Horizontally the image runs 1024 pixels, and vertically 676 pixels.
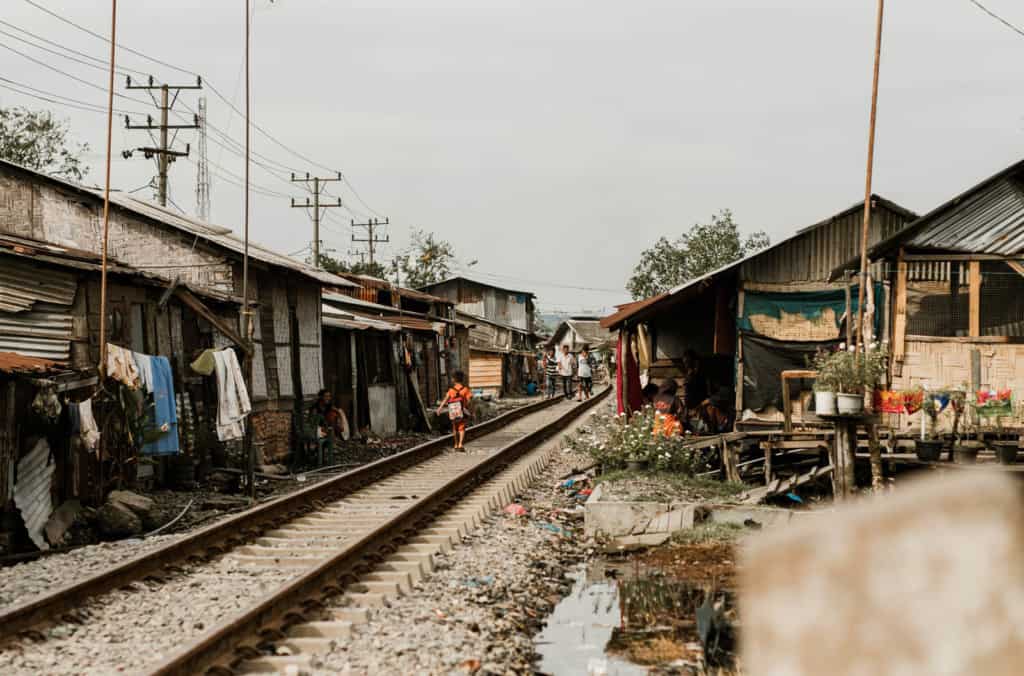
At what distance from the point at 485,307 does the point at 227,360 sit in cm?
5388

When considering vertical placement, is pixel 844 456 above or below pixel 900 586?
below

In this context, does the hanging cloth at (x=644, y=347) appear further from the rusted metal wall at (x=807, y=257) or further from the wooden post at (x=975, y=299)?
the wooden post at (x=975, y=299)

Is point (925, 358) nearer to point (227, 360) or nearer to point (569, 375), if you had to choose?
point (227, 360)

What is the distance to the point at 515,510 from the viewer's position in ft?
42.4

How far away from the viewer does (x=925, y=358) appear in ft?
40.6

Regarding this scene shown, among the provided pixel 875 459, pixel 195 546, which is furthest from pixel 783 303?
pixel 195 546

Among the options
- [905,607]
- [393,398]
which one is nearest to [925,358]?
[905,607]

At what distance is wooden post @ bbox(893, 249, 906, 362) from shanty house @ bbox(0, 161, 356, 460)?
34.2 ft

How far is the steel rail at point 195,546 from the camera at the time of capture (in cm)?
684

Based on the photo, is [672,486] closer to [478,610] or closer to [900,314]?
[900,314]

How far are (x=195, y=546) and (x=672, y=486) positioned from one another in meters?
5.86

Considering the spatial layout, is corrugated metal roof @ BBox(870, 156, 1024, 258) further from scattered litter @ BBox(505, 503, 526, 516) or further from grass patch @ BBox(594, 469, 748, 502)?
scattered litter @ BBox(505, 503, 526, 516)

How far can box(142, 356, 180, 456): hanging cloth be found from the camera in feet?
43.0

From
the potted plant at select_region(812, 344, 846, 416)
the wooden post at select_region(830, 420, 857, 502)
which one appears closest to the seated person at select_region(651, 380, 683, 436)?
the wooden post at select_region(830, 420, 857, 502)
